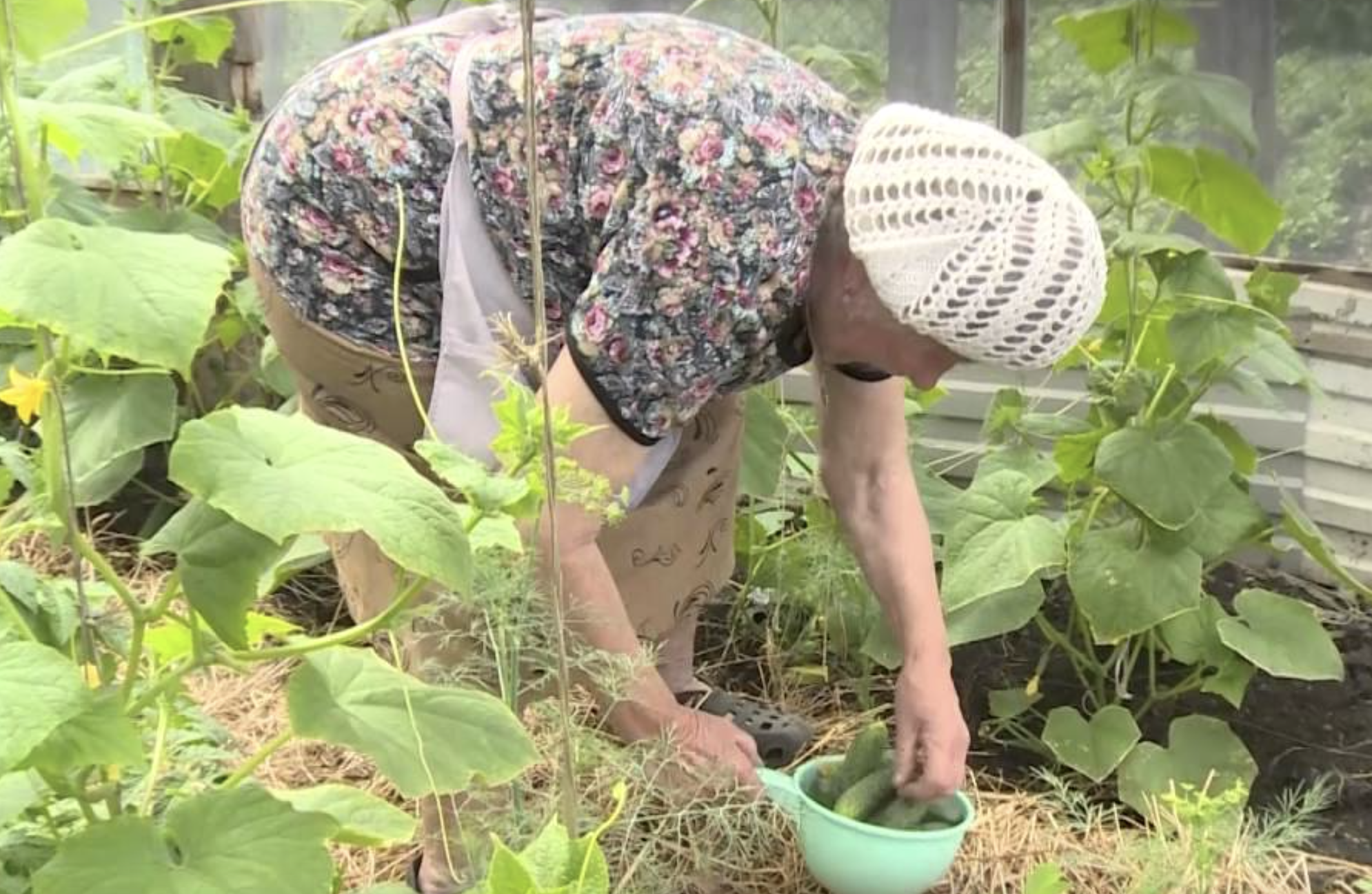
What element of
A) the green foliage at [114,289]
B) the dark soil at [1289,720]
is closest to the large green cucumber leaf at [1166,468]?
Answer: the dark soil at [1289,720]

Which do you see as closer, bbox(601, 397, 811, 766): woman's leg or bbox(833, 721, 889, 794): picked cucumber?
bbox(833, 721, 889, 794): picked cucumber

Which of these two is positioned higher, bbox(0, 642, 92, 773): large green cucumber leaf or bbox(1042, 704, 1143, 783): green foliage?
bbox(0, 642, 92, 773): large green cucumber leaf

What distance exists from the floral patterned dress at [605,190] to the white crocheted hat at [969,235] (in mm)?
85

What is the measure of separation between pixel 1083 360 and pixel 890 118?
1.02 metres

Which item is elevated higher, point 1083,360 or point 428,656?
point 428,656

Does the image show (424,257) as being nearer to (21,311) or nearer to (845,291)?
(845,291)

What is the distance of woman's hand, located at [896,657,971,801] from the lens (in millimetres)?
1525

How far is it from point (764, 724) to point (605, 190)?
0.81 m

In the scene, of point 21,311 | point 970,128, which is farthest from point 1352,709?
point 21,311

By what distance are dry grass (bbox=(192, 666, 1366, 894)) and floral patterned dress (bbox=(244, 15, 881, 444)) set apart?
12.1 inches

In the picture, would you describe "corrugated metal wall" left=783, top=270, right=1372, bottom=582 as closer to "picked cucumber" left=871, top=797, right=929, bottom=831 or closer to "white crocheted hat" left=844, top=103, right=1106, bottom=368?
"picked cucumber" left=871, top=797, right=929, bottom=831

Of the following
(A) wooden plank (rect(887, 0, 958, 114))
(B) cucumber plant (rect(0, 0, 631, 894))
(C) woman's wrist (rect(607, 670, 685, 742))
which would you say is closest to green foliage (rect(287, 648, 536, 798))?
(B) cucumber plant (rect(0, 0, 631, 894))

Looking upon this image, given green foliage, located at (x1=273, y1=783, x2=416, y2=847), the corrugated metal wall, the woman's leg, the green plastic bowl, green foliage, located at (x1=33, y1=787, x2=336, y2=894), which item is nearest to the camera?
green foliage, located at (x1=33, y1=787, x2=336, y2=894)

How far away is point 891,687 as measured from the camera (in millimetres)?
2131
